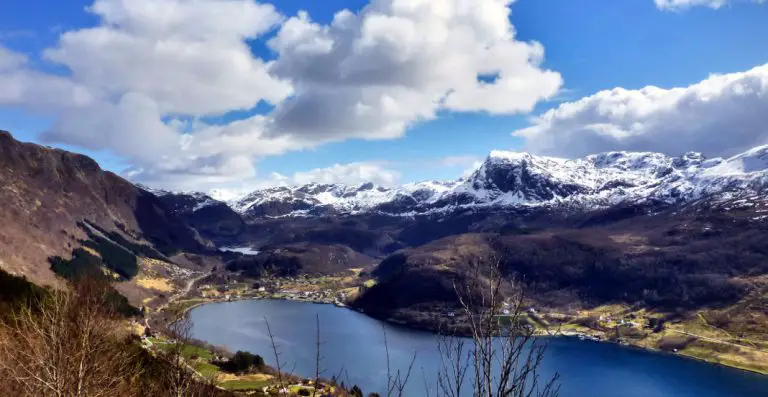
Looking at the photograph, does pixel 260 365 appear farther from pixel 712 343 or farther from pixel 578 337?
pixel 712 343

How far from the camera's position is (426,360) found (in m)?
126

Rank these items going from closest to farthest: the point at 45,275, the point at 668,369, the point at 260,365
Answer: the point at 260,365, the point at 668,369, the point at 45,275

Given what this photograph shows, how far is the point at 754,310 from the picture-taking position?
156m

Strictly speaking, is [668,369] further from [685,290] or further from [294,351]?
[294,351]

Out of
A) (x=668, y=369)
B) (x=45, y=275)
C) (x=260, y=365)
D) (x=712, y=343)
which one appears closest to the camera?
(x=260, y=365)

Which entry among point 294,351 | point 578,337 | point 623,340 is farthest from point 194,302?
point 623,340

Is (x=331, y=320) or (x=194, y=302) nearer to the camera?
(x=331, y=320)

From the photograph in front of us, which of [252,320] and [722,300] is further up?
[722,300]

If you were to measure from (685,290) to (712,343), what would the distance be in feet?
159

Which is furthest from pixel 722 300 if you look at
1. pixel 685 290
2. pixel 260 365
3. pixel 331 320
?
pixel 260 365

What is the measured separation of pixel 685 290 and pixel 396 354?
12201 centimetres

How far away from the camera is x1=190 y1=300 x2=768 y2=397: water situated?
354 feet

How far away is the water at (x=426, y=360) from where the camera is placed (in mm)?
107931

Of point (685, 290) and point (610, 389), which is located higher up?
point (685, 290)
